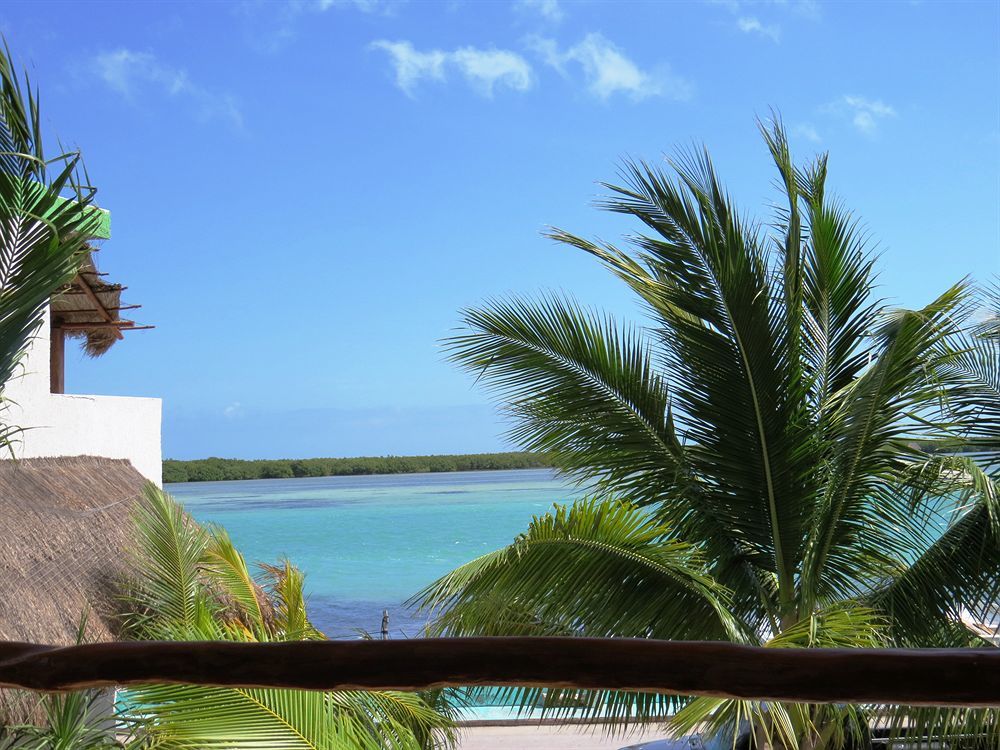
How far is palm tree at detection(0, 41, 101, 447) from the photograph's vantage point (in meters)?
2.94

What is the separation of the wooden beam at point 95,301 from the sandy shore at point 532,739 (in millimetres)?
6475

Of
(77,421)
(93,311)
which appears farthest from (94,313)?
(77,421)

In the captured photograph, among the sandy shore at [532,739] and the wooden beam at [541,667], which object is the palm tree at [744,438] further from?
the sandy shore at [532,739]

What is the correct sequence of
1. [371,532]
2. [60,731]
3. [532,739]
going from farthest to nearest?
[371,532], [532,739], [60,731]

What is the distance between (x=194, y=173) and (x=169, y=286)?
13.7m

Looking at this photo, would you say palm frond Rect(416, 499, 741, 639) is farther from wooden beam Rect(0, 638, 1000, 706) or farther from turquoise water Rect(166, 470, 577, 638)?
wooden beam Rect(0, 638, 1000, 706)

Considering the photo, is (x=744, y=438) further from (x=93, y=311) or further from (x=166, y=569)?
(x=93, y=311)


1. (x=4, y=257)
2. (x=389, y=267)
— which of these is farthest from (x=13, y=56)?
(x=389, y=267)

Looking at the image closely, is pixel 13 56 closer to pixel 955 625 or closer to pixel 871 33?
pixel 955 625

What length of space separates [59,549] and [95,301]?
4155mm

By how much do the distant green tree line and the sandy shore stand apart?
37681mm

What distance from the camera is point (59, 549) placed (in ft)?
21.2

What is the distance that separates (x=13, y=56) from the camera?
9.87 ft

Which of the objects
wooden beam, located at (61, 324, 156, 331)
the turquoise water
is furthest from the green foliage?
wooden beam, located at (61, 324, 156, 331)
